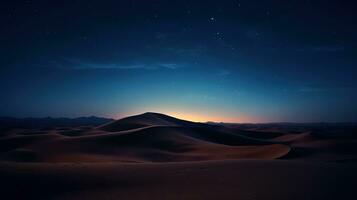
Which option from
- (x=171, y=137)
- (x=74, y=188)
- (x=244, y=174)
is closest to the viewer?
(x=74, y=188)

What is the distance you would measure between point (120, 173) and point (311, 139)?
74.4ft

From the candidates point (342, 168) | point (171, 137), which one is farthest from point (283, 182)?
point (171, 137)

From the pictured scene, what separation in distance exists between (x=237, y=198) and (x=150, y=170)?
2847 millimetres

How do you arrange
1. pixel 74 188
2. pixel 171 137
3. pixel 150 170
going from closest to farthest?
1. pixel 74 188
2. pixel 150 170
3. pixel 171 137

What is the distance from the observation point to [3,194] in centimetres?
473

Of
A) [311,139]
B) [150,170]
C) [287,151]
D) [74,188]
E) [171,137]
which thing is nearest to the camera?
[74,188]

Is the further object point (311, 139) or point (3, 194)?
point (311, 139)

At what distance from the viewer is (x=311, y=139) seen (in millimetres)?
25031

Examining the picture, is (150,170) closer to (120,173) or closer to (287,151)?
(120,173)

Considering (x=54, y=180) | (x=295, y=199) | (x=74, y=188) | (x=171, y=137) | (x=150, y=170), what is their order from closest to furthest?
1. (x=295, y=199)
2. (x=74, y=188)
3. (x=54, y=180)
4. (x=150, y=170)
5. (x=171, y=137)

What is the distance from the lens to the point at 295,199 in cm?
451

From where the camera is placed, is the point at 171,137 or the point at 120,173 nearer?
the point at 120,173

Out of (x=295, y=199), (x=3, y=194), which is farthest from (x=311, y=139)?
(x=3, y=194)

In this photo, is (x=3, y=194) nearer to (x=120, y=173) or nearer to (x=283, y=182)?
(x=120, y=173)
